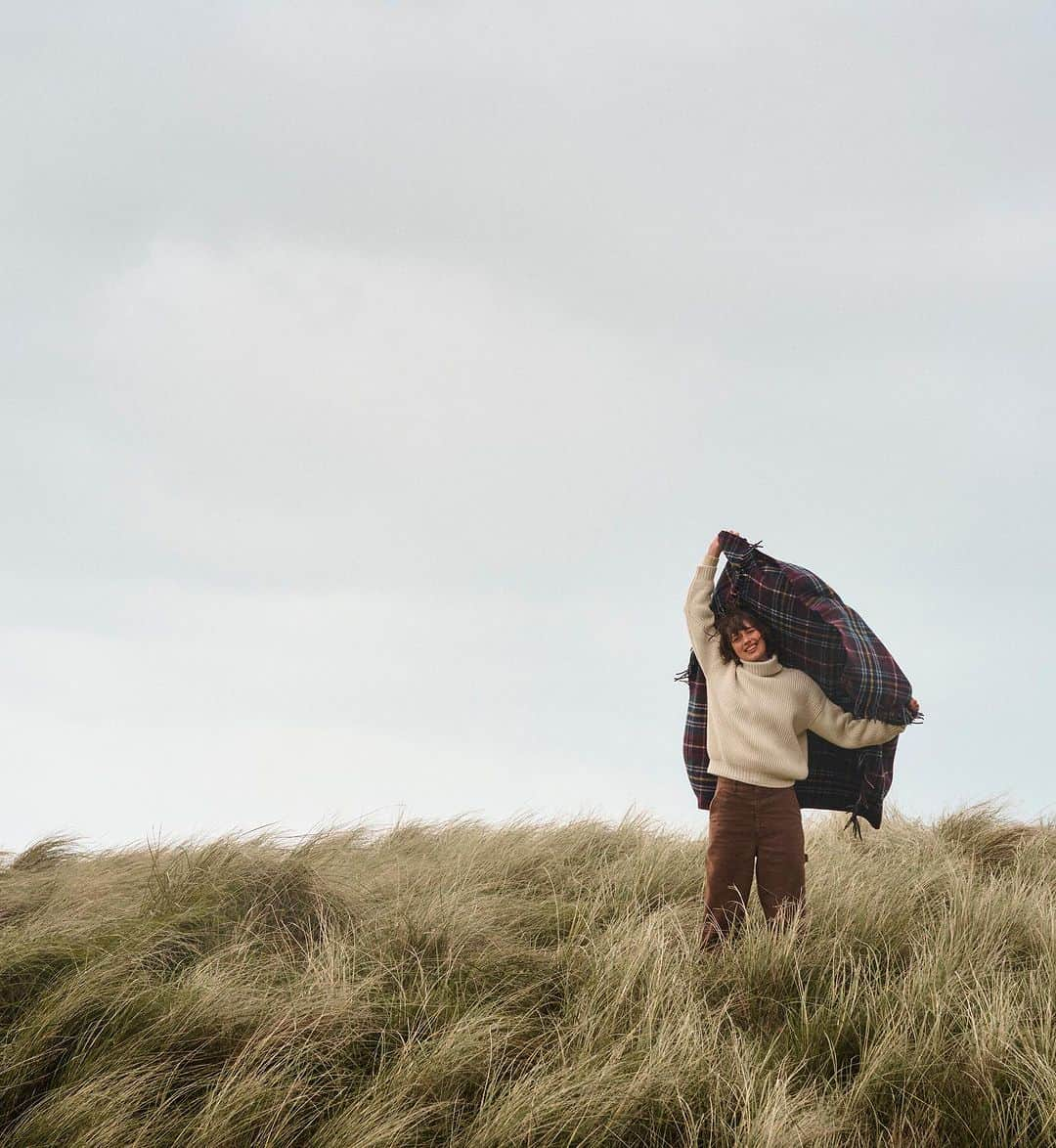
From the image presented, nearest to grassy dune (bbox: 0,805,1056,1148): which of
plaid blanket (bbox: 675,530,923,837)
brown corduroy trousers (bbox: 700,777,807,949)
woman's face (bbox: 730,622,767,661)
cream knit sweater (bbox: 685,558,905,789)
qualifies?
brown corduroy trousers (bbox: 700,777,807,949)

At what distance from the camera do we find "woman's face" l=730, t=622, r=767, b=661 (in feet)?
18.1

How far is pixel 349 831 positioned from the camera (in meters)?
8.81

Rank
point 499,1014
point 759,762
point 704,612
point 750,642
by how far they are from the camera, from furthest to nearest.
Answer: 1. point 704,612
2. point 750,642
3. point 759,762
4. point 499,1014

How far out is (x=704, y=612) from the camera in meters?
5.66

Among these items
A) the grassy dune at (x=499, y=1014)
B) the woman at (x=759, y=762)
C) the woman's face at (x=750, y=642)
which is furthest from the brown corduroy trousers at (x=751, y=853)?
the woman's face at (x=750, y=642)

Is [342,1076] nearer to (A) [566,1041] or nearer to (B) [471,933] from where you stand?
(A) [566,1041]

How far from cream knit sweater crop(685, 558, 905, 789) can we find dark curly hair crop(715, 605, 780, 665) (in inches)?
1.4

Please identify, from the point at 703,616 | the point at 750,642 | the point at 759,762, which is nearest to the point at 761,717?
the point at 759,762

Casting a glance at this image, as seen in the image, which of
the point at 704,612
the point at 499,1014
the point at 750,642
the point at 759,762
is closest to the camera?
the point at 499,1014

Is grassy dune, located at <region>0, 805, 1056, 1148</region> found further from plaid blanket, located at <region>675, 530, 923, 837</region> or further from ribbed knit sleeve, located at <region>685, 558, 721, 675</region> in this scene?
ribbed knit sleeve, located at <region>685, 558, 721, 675</region>

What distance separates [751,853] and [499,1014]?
5.80 ft

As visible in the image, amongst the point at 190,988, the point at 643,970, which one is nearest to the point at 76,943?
the point at 190,988

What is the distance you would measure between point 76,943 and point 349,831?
4.16 meters

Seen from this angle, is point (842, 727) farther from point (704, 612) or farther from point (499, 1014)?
point (499, 1014)
